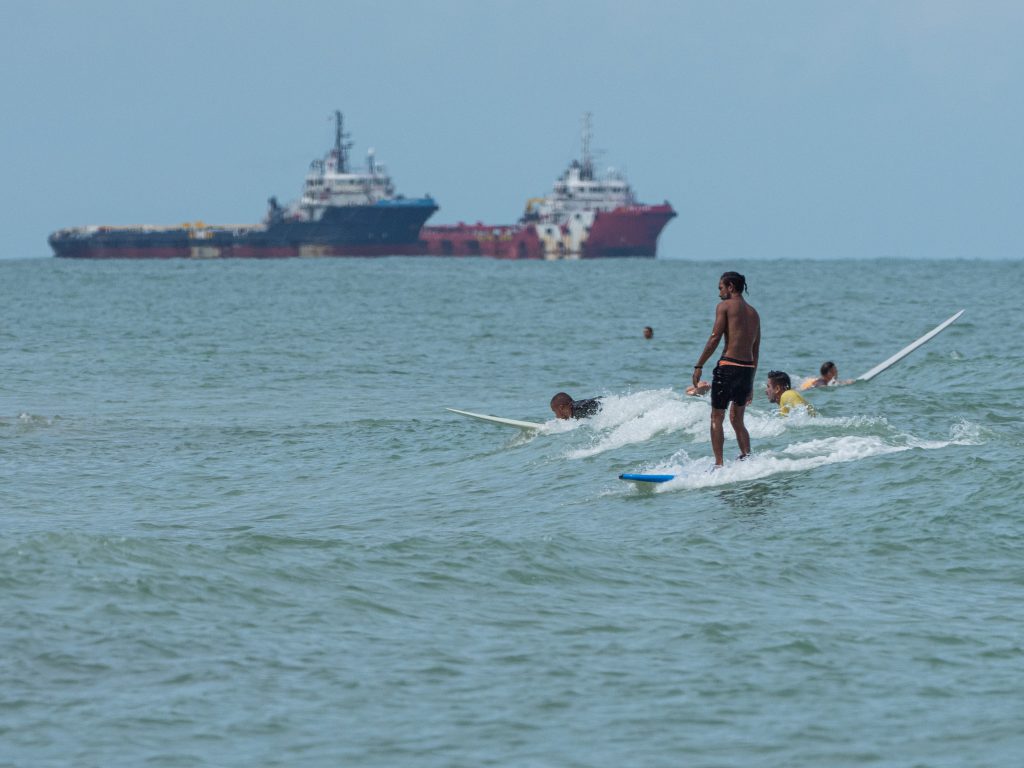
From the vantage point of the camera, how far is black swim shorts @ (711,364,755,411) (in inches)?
568

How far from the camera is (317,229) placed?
512 feet

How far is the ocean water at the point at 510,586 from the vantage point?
7.94 metres

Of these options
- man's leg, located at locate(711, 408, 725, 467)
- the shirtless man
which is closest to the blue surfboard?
man's leg, located at locate(711, 408, 725, 467)

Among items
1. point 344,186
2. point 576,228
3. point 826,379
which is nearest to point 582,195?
point 576,228

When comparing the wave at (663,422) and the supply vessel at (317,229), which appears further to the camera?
the supply vessel at (317,229)

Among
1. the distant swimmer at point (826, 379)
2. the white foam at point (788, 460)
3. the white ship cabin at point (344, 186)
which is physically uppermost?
the white ship cabin at point (344, 186)

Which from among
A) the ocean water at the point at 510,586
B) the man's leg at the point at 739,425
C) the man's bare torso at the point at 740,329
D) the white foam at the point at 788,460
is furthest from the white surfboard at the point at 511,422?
the man's bare torso at the point at 740,329

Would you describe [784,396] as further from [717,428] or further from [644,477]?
[644,477]

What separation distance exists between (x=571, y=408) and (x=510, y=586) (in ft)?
32.5

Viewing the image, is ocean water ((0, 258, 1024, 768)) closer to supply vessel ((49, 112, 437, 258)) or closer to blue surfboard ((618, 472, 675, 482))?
blue surfboard ((618, 472, 675, 482))

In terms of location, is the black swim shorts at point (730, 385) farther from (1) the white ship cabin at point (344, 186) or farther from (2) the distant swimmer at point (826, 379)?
(1) the white ship cabin at point (344, 186)

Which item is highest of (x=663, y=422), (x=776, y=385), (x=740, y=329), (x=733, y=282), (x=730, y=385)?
(x=733, y=282)

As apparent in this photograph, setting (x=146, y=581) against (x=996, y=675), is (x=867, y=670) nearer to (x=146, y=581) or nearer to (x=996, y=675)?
(x=996, y=675)

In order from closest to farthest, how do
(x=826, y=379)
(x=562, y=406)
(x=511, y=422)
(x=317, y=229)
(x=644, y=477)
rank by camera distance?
(x=644, y=477), (x=562, y=406), (x=511, y=422), (x=826, y=379), (x=317, y=229)
